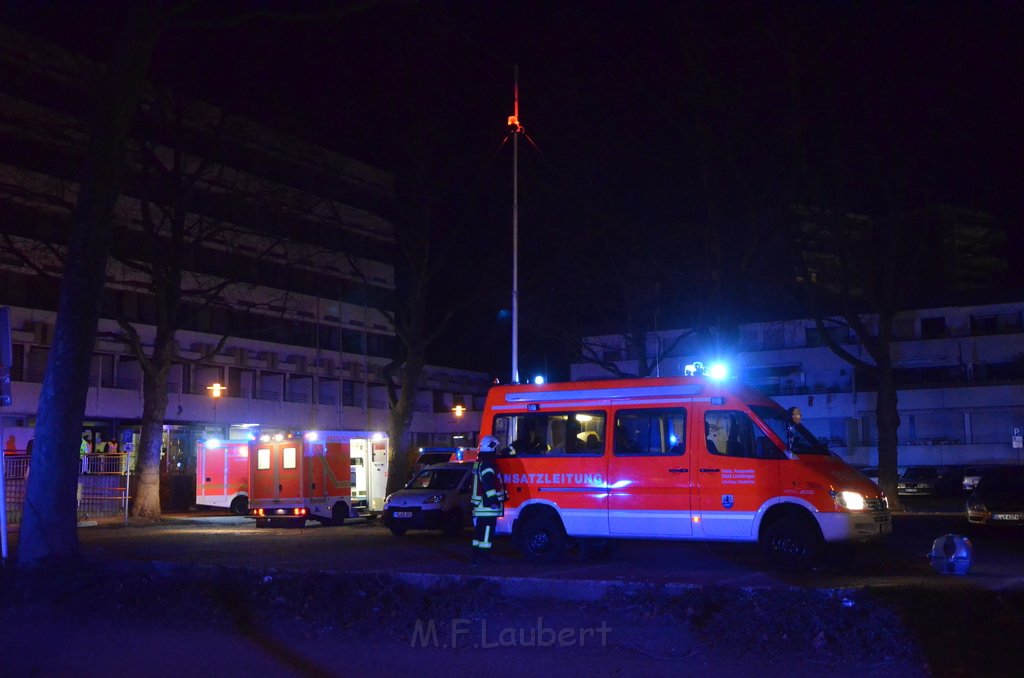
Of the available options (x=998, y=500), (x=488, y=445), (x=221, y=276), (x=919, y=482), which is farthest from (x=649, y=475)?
(x=221, y=276)

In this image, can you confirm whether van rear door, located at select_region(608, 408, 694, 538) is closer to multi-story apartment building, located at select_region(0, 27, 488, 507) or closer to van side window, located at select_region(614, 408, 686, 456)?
van side window, located at select_region(614, 408, 686, 456)

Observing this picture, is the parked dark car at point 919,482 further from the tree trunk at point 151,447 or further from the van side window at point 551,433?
the van side window at point 551,433

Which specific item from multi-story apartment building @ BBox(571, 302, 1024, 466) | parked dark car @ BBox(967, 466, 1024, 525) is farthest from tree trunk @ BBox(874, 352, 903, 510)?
multi-story apartment building @ BBox(571, 302, 1024, 466)

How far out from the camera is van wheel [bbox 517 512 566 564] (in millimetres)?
14914

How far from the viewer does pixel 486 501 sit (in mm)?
14727

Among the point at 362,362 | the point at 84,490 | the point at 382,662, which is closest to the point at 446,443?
the point at 362,362

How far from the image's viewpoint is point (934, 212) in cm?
3072

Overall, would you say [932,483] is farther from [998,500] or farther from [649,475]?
[649,475]

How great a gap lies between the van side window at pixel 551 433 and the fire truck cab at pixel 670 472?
2cm

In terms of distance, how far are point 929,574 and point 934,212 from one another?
69.2 feet

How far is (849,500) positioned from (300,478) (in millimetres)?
16628

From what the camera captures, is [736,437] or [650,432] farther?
[650,432]

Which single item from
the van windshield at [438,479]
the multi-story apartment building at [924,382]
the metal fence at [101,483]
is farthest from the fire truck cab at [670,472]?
the multi-story apartment building at [924,382]

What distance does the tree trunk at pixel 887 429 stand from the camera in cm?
3156
